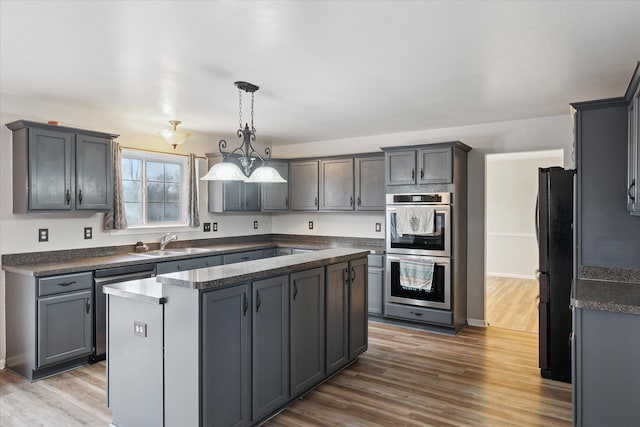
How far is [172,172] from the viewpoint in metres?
5.23

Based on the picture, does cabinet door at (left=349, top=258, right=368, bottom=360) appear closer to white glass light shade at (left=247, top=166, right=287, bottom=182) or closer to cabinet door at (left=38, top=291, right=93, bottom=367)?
white glass light shade at (left=247, top=166, right=287, bottom=182)

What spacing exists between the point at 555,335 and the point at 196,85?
3.63m

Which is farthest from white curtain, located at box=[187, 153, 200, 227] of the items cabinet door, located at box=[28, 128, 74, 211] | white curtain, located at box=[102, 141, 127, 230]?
cabinet door, located at box=[28, 128, 74, 211]

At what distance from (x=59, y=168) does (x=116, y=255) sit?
1.11 meters

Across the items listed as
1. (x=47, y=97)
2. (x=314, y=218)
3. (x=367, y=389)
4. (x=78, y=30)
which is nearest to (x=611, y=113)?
(x=367, y=389)

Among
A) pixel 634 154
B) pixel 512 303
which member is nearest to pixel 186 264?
pixel 634 154

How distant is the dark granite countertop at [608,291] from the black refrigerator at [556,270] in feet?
2.02

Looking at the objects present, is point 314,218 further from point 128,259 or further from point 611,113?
point 611,113

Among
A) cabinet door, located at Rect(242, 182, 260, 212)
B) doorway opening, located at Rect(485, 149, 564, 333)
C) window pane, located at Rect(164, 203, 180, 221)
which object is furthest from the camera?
doorway opening, located at Rect(485, 149, 564, 333)

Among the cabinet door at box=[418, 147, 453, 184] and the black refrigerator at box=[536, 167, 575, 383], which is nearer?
the black refrigerator at box=[536, 167, 575, 383]

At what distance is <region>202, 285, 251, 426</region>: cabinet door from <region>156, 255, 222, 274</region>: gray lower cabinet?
206cm

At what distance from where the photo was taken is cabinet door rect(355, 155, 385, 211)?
527 centimetres

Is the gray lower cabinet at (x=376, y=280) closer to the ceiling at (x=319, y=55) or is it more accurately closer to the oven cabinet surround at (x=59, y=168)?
the ceiling at (x=319, y=55)

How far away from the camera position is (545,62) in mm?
2838
